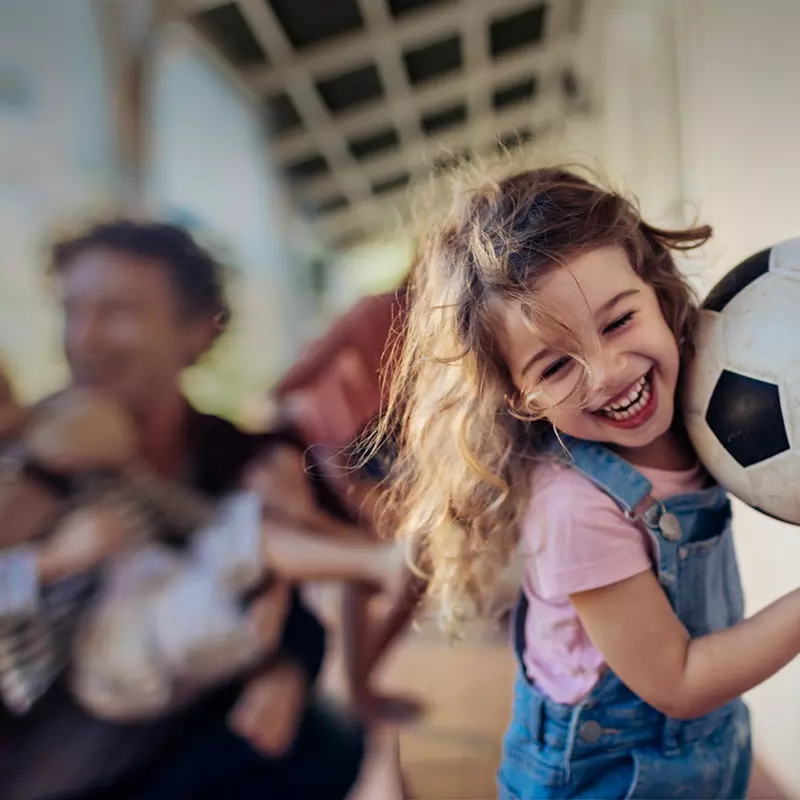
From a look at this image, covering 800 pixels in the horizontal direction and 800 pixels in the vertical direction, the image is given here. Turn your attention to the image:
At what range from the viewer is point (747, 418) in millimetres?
341

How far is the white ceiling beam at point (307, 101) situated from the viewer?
3.15ft

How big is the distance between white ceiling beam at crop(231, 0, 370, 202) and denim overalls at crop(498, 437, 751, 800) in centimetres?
71

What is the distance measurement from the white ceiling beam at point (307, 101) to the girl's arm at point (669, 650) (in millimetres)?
744

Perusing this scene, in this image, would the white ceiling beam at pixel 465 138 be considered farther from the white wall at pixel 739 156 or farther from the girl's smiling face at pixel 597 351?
the girl's smiling face at pixel 597 351

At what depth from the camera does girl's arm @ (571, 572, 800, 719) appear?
1.16ft

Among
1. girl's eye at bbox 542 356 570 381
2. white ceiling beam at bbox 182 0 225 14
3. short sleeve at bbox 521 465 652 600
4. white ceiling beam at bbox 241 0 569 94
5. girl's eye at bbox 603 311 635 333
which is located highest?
white ceiling beam at bbox 182 0 225 14

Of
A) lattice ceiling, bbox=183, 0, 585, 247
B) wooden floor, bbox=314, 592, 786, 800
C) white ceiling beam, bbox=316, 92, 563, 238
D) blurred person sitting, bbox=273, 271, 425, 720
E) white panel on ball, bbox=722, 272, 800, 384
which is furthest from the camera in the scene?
lattice ceiling, bbox=183, 0, 585, 247

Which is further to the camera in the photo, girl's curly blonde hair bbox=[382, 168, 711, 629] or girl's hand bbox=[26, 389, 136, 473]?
girl's hand bbox=[26, 389, 136, 473]

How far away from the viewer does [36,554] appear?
881 mm

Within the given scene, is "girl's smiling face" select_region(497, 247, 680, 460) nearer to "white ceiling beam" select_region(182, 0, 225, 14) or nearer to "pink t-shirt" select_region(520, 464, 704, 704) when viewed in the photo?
"pink t-shirt" select_region(520, 464, 704, 704)

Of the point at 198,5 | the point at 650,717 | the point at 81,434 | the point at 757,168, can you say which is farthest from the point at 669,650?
the point at 198,5

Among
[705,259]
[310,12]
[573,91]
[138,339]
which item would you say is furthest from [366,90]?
[705,259]

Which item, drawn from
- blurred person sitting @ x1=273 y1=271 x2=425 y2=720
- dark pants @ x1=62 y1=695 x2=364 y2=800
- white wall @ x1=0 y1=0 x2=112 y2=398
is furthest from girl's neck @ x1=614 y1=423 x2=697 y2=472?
white wall @ x1=0 y1=0 x2=112 y2=398

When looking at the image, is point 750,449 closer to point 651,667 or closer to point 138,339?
point 651,667
